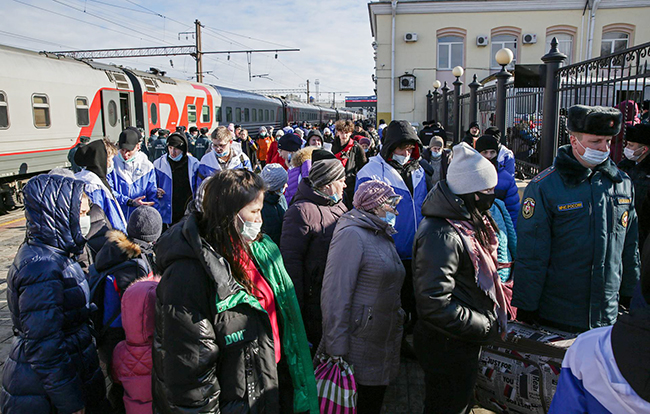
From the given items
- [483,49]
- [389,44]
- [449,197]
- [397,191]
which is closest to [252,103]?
[389,44]

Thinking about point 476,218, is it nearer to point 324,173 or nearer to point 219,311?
point 324,173

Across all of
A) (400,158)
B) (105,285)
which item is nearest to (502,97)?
(400,158)

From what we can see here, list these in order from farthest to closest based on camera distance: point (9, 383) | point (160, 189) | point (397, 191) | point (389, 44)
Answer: point (389, 44) → point (160, 189) → point (397, 191) → point (9, 383)

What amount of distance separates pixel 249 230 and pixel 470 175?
3.89 ft

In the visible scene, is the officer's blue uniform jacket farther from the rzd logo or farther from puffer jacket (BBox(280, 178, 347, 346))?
the rzd logo

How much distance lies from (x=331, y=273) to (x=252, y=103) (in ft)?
79.0

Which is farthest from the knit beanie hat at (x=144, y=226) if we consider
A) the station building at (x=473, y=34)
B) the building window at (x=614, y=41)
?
the building window at (x=614, y=41)

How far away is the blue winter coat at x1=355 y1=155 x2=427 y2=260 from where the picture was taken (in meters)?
4.06

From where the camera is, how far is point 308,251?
326cm

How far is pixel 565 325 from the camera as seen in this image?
Answer: 116 inches

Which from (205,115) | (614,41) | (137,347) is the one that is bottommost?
(137,347)

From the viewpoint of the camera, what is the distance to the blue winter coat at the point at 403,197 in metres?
4.06

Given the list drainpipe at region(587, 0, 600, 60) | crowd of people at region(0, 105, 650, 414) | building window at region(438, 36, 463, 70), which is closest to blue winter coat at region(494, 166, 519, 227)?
crowd of people at region(0, 105, 650, 414)

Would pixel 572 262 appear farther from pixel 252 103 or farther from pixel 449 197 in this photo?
pixel 252 103
